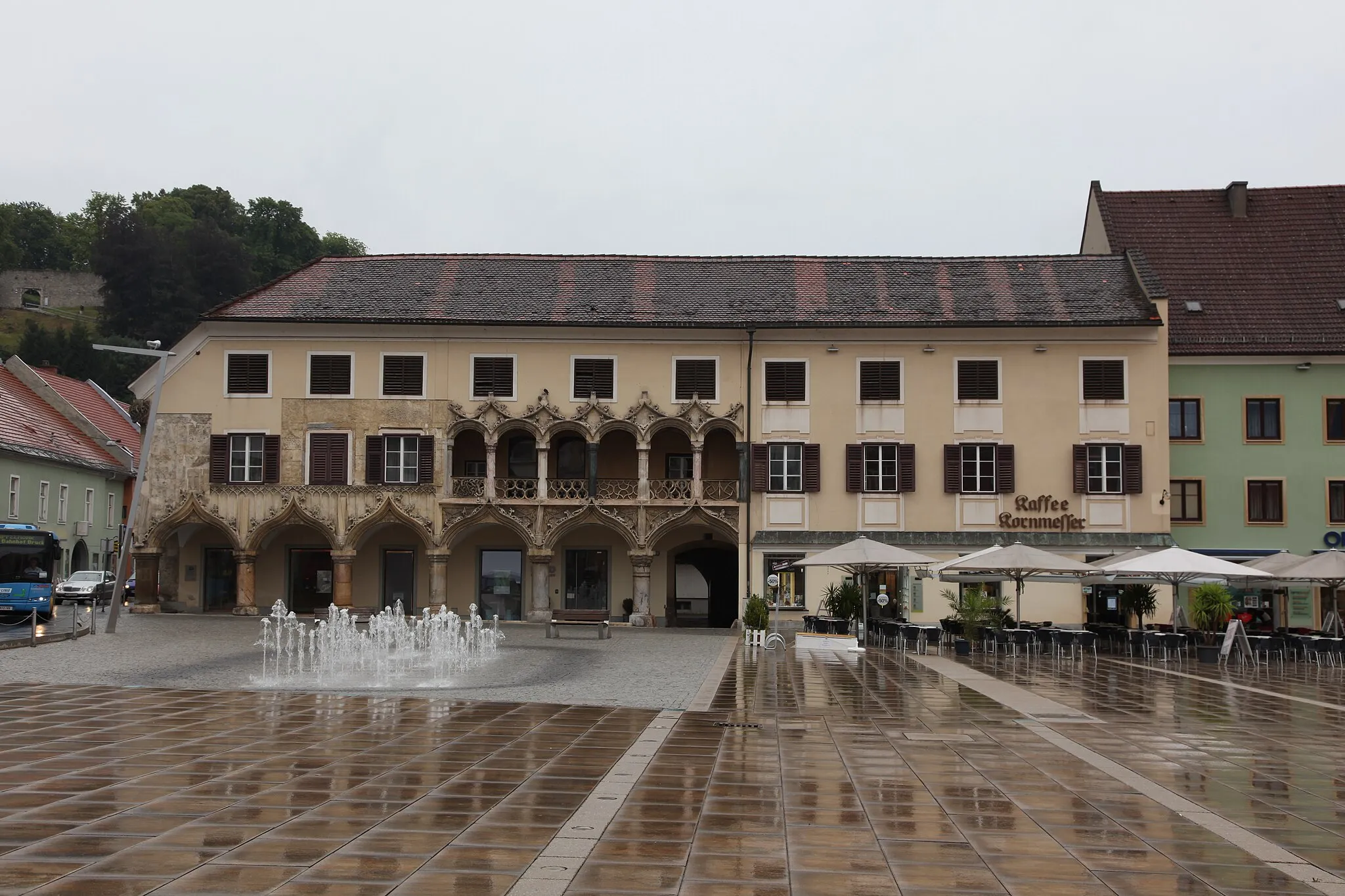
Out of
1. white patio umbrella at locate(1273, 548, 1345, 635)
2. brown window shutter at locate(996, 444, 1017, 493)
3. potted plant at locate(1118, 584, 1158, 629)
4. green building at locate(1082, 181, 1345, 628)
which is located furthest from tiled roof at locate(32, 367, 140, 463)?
white patio umbrella at locate(1273, 548, 1345, 635)

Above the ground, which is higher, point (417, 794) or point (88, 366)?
point (88, 366)

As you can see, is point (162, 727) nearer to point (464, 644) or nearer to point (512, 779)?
point (512, 779)

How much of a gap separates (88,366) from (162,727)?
264ft

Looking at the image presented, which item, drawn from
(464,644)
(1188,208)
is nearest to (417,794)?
(464,644)

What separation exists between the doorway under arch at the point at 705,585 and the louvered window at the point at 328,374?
11.8 meters

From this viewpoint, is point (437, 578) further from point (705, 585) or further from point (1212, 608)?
point (1212, 608)

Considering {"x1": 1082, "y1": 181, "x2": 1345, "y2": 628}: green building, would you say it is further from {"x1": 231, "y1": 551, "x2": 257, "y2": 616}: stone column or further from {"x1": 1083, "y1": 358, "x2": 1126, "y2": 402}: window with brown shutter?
{"x1": 231, "y1": 551, "x2": 257, "y2": 616}: stone column

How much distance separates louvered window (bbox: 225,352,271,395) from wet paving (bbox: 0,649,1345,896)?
79.9ft

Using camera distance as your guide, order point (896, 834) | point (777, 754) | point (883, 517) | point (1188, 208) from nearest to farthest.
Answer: point (896, 834)
point (777, 754)
point (883, 517)
point (1188, 208)

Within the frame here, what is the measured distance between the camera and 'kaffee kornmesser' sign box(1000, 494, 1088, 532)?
130 ft

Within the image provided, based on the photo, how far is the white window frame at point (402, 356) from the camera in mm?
40812

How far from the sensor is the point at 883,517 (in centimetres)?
3994

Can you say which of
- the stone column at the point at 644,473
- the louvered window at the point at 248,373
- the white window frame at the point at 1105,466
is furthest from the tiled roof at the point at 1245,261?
the louvered window at the point at 248,373

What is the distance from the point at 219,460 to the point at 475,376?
27.4ft
